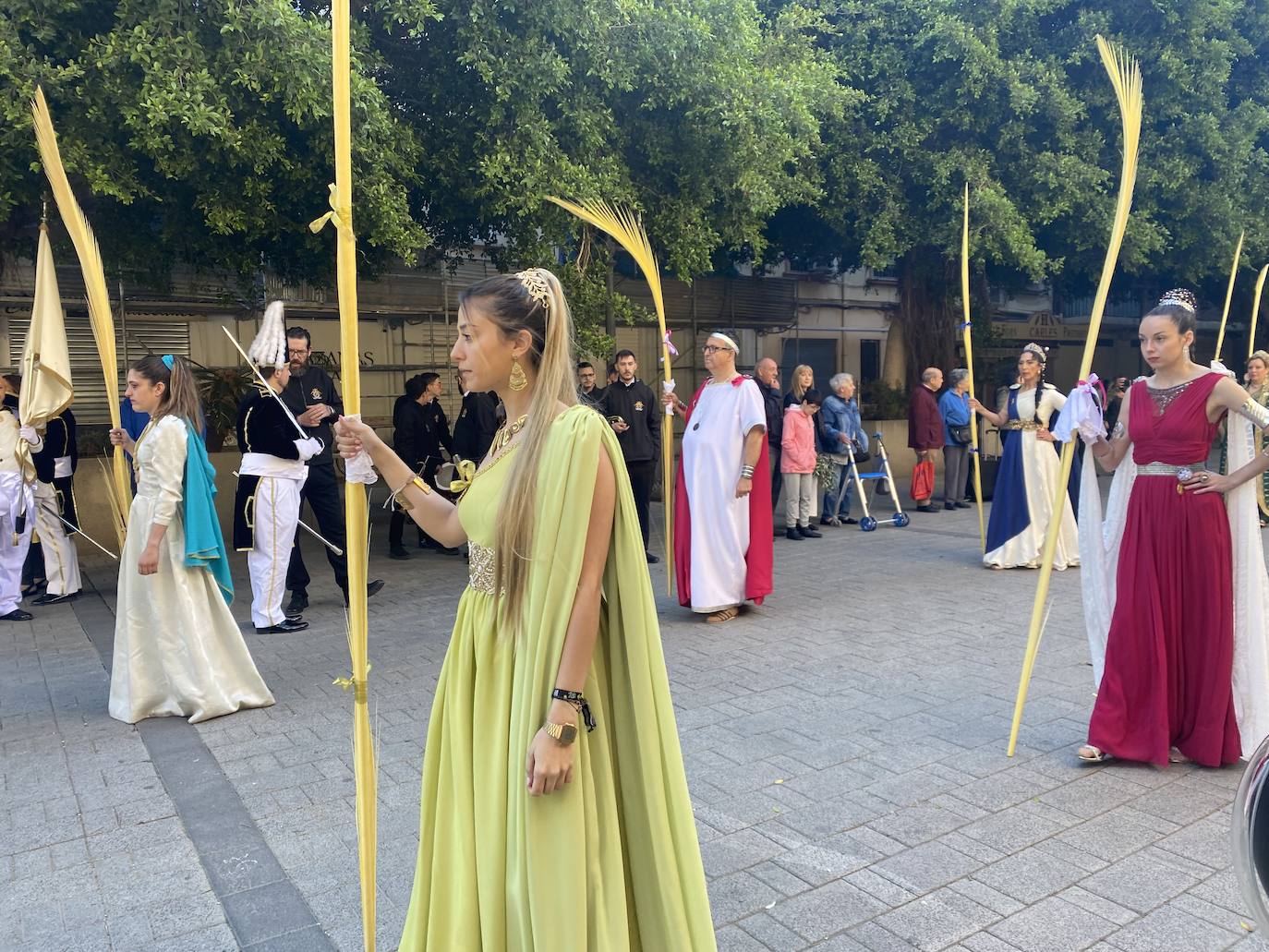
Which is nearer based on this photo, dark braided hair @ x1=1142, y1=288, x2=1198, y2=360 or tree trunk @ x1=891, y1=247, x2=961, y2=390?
dark braided hair @ x1=1142, y1=288, x2=1198, y2=360

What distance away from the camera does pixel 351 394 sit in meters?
2.26

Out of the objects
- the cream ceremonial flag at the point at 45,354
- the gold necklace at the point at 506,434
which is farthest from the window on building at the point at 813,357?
the gold necklace at the point at 506,434

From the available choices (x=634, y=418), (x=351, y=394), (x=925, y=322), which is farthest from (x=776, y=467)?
(x=351, y=394)

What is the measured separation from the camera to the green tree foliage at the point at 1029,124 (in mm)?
13125

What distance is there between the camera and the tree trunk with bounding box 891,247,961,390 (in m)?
17.3

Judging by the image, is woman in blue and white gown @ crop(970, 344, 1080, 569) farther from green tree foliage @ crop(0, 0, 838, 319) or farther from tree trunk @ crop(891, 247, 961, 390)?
tree trunk @ crop(891, 247, 961, 390)

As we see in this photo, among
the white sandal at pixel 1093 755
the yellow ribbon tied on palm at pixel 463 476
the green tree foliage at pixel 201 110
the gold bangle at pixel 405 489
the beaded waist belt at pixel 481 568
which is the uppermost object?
the green tree foliage at pixel 201 110

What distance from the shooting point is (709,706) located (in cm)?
520

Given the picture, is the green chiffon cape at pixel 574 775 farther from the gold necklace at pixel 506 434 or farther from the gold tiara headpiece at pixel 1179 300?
the gold tiara headpiece at pixel 1179 300

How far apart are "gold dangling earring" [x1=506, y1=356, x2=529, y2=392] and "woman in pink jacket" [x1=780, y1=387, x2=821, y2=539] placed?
9374 mm

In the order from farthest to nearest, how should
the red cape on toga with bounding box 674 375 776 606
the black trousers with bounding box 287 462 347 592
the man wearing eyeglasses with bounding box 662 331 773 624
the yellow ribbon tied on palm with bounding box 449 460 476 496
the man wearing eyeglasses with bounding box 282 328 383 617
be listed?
the black trousers with bounding box 287 462 347 592 → the man wearing eyeglasses with bounding box 282 328 383 617 → the red cape on toga with bounding box 674 375 776 606 → the man wearing eyeglasses with bounding box 662 331 773 624 → the yellow ribbon tied on palm with bounding box 449 460 476 496

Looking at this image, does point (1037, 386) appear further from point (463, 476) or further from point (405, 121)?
point (463, 476)

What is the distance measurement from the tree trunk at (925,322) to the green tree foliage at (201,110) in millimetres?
11007

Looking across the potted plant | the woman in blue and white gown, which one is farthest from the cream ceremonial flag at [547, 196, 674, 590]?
the potted plant
